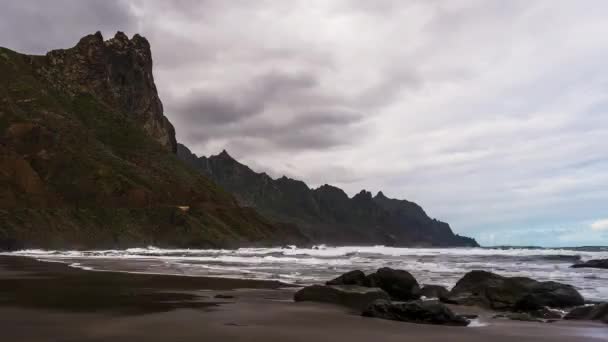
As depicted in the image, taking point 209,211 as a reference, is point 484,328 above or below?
below

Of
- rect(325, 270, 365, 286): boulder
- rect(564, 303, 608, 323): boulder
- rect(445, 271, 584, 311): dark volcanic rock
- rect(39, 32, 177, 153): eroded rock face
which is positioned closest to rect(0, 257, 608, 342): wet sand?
rect(564, 303, 608, 323): boulder

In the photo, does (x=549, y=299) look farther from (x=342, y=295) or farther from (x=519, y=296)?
(x=342, y=295)

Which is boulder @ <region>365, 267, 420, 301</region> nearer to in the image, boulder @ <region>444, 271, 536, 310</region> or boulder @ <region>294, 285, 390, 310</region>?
boulder @ <region>444, 271, 536, 310</region>

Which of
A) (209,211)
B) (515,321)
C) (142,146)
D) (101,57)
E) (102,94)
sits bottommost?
(515,321)

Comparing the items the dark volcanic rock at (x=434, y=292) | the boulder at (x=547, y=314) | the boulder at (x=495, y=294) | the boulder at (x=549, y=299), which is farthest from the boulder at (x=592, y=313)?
the dark volcanic rock at (x=434, y=292)

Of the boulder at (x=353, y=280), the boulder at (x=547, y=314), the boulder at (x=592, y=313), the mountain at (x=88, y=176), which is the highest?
the mountain at (x=88, y=176)

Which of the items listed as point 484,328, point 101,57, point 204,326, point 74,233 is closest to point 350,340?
point 204,326

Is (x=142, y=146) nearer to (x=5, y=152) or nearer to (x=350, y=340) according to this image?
(x=5, y=152)

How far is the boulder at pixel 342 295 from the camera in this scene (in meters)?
15.8

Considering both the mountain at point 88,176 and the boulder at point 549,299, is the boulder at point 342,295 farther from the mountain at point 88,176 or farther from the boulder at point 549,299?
the mountain at point 88,176

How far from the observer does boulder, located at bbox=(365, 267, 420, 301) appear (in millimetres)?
19734

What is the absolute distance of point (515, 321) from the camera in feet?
44.2

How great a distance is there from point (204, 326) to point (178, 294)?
7.08 meters

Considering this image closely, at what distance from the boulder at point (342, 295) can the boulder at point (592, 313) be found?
212 inches
